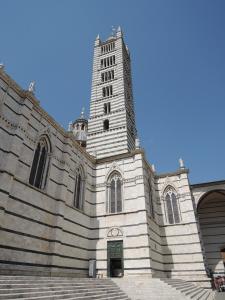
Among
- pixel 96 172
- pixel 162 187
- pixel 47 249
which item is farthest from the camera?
pixel 162 187

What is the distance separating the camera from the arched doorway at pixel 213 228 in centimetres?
2439

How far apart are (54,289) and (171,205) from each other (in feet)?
45.5

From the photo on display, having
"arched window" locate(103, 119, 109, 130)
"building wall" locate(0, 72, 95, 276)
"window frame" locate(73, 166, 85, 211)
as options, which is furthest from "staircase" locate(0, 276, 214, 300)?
"arched window" locate(103, 119, 109, 130)

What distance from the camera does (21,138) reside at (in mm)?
12109

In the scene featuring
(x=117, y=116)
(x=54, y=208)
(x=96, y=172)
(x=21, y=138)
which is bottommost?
(x=54, y=208)

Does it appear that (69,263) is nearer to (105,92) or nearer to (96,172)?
(96,172)

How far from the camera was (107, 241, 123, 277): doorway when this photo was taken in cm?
1512

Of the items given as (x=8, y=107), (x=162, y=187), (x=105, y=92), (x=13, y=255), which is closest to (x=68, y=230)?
(x=13, y=255)

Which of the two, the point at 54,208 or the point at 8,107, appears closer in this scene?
the point at 8,107

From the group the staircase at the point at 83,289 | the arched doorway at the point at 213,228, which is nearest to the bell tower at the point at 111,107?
the arched doorway at the point at 213,228

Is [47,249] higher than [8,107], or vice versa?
[8,107]

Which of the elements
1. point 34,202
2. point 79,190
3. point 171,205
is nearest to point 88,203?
point 79,190

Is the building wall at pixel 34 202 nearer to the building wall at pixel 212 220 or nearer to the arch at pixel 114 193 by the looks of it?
the arch at pixel 114 193

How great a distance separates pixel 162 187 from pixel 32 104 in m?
13.3
